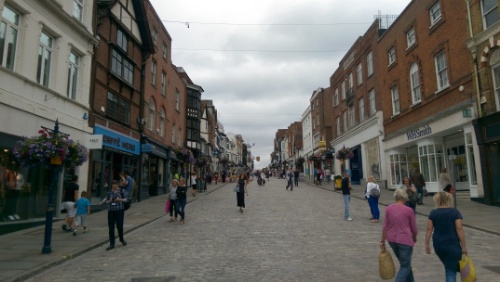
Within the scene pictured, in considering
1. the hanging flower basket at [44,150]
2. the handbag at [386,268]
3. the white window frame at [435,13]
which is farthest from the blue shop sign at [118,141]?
the white window frame at [435,13]

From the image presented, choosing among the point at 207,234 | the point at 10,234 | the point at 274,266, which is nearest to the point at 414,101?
the point at 207,234

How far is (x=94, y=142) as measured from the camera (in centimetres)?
1471

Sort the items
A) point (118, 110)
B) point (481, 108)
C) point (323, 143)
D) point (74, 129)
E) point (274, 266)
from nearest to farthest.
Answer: point (274, 266) < point (74, 129) < point (481, 108) < point (118, 110) < point (323, 143)

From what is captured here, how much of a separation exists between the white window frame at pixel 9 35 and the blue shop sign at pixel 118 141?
18.1ft

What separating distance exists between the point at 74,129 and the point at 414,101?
767 inches

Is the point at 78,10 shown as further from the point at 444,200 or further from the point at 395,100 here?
the point at 395,100

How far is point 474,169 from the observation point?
17.1 m

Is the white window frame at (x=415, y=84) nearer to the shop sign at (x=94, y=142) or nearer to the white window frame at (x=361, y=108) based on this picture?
the white window frame at (x=361, y=108)

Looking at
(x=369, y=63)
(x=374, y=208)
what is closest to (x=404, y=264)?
(x=374, y=208)

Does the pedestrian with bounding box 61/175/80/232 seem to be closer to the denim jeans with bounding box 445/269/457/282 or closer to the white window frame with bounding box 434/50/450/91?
the denim jeans with bounding box 445/269/457/282

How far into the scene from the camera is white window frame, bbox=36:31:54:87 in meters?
12.6

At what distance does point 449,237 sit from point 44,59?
13797 millimetres

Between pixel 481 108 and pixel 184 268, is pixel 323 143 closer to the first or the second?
pixel 481 108

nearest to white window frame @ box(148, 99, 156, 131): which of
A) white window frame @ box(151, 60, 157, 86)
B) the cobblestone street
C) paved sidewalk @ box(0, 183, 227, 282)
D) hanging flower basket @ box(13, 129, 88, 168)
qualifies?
white window frame @ box(151, 60, 157, 86)
